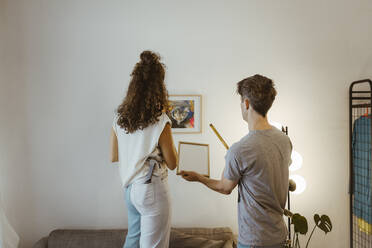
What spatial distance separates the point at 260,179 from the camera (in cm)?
129

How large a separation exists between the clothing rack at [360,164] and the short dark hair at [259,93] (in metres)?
1.48

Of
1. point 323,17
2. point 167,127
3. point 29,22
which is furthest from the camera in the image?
point 323,17

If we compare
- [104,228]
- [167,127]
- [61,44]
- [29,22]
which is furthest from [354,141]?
[29,22]

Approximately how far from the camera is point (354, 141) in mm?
2529

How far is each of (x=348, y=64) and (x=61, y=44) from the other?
8.44 ft

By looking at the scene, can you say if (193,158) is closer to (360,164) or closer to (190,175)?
(190,175)

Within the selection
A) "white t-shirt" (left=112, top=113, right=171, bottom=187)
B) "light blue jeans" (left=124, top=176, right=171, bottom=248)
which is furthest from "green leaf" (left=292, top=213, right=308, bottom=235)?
"white t-shirt" (left=112, top=113, right=171, bottom=187)

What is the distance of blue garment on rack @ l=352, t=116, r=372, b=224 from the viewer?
7.82 ft

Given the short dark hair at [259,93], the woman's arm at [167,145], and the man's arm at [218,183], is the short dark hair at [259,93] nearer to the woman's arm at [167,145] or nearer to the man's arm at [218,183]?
the man's arm at [218,183]

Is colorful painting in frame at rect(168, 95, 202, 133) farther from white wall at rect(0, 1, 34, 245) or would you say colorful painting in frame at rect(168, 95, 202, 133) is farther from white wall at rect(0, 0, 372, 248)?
white wall at rect(0, 1, 34, 245)

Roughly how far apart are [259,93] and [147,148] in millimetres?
667

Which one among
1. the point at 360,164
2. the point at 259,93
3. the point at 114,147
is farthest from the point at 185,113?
the point at 360,164

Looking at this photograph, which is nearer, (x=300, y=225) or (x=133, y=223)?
(x=133, y=223)

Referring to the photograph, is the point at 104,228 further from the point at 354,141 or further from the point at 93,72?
the point at 354,141
